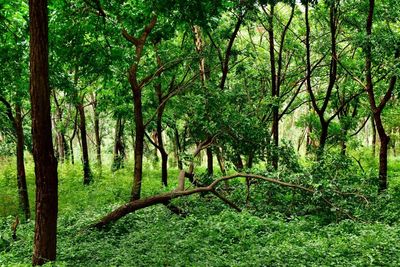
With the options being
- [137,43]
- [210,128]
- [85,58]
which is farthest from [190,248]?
[137,43]

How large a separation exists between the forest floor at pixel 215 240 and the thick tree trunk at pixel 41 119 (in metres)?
1.03

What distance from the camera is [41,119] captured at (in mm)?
6500

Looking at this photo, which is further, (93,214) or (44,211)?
(93,214)

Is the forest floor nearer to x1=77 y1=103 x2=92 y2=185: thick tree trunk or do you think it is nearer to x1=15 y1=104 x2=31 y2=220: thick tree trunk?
x1=15 y1=104 x2=31 y2=220: thick tree trunk

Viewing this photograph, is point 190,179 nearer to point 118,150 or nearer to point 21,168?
point 21,168

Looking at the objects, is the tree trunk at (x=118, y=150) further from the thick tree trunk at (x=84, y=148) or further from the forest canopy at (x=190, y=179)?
the forest canopy at (x=190, y=179)

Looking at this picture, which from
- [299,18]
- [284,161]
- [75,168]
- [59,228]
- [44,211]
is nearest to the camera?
[44,211]

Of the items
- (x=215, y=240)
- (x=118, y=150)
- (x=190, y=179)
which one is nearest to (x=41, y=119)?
(x=215, y=240)

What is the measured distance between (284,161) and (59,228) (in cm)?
721

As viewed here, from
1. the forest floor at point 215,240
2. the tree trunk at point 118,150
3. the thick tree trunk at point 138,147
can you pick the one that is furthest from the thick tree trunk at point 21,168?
the tree trunk at point 118,150

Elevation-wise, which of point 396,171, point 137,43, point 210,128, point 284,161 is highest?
point 137,43

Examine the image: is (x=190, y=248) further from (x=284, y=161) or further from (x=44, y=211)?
(x=284, y=161)

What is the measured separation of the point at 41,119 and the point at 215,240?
463cm

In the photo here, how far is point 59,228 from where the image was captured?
1091 centimetres
